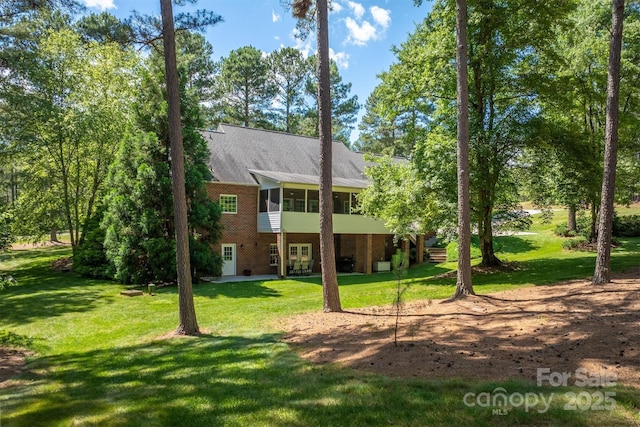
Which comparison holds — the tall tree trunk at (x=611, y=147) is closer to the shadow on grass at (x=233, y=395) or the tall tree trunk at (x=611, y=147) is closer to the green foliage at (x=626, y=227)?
the shadow on grass at (x=233, y=395)

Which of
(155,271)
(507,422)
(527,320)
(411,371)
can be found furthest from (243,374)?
(155,271)

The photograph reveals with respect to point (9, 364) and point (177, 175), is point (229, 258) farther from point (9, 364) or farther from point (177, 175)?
point (9, 364)

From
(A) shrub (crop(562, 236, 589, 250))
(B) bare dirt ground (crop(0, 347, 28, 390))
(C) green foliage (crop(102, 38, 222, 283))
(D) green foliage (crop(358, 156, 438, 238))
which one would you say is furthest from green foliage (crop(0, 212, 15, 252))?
(A) shrub (crop(562, 236, 589, 250))

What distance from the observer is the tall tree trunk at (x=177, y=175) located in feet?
27.3

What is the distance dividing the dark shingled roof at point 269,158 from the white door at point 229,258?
3.38 meters

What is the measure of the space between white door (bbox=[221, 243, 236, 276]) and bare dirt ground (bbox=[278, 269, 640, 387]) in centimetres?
1164

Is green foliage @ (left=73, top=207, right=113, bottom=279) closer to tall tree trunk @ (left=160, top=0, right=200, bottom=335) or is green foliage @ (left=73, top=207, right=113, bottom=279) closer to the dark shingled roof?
the dark shingled roof

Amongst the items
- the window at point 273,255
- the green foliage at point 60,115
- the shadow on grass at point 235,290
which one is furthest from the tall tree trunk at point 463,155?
the green foliage at point 60,115

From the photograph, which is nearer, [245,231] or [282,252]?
[282,252]

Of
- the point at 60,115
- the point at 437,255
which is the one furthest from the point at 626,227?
the point at 60,115

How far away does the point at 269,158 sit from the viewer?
76.6 feet

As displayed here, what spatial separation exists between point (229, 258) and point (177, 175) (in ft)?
41.4

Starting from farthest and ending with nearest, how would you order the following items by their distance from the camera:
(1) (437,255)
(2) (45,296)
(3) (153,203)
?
(1) (437,255) → (3) (153,203) → (2) (45,296)

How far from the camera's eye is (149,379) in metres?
5.79
